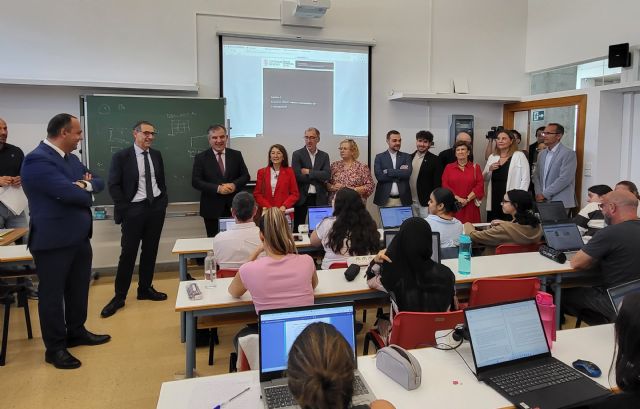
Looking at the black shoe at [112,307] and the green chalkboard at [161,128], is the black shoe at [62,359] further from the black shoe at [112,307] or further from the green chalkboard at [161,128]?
the green chalkboard at [161,128]

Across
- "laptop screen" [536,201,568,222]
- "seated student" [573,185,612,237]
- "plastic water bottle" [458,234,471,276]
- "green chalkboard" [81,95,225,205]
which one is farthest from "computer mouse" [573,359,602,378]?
"green chalkboard" [81,95,225,205]

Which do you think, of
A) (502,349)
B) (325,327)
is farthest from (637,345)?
(325,327)

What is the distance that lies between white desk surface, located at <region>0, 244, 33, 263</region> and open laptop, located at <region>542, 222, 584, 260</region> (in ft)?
13.8

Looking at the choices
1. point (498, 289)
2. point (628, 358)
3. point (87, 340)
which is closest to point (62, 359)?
point (87, 340)

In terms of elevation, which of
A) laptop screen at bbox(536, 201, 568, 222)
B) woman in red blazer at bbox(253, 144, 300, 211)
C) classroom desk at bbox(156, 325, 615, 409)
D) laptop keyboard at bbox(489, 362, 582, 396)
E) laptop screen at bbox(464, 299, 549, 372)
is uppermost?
woman in red blazer at bbox(253, 144, 300, 211)

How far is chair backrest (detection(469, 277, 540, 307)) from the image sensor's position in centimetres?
280

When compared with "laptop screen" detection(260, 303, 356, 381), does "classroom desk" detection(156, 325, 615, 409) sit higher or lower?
lower

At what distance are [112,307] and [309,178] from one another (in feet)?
8.48

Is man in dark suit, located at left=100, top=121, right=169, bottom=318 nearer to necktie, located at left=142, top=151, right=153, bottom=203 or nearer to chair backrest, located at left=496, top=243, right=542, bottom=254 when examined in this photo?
necktie, located at left=142, top=151, right=153, bottom=203

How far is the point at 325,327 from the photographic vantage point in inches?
52.4

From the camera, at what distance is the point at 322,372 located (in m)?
1.22

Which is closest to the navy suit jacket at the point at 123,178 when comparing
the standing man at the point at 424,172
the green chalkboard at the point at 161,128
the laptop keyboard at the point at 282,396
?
the green chalkboard at the point at 161,128

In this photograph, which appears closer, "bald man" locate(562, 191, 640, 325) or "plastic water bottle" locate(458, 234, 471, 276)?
"bald man" locate(562, 191, 640, 325)

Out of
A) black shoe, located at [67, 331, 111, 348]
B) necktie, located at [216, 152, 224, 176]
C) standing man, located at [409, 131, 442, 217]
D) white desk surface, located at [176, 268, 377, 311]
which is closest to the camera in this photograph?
white desk surface, located at [176, 268, 377, 311]
